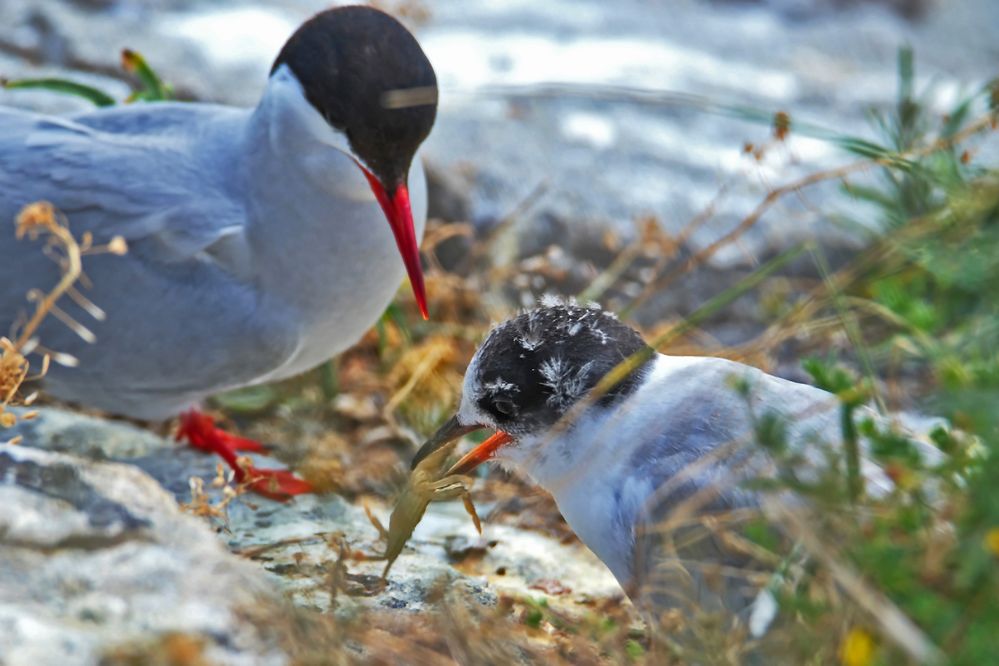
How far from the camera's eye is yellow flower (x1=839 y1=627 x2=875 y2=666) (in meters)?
1.53

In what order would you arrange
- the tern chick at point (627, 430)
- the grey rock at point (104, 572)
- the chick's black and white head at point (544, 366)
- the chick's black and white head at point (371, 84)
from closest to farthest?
1. the grey rock at point (104, 572)
2. the tern chick at point (627, 430)
3. the chick's black and white head at point (544, 366)
4. the chick's black and white head at point (371, 84)

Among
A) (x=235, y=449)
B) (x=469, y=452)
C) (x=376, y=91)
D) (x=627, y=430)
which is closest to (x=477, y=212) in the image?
(x=235, y=449)

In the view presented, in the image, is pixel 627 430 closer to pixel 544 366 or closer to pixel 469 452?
pixel 544 366

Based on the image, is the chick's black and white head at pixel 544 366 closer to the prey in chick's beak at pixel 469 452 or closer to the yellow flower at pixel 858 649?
the prey in chick's beak at pixel 469 452

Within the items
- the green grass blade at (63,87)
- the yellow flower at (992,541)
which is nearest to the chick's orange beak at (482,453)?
the yellow flower at (992,541)

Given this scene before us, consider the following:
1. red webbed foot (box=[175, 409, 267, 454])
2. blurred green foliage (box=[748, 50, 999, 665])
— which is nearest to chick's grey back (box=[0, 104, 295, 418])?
red webbed foot (box=[175, 409, 267, 454])

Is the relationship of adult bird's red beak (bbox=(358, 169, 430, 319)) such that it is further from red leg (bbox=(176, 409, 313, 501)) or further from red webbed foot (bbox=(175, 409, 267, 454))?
red webbed foot (bbox=(175, 409, 267, 454))

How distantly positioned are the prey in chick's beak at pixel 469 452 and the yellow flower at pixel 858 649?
39.2 inches

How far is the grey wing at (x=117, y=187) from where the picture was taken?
9.86 feet

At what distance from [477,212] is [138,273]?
1.59 metres

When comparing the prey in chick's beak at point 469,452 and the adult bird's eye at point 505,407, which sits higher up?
the adult bird's eye at point 505,407

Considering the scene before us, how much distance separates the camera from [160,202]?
10.1ft

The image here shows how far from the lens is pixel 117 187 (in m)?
3.04

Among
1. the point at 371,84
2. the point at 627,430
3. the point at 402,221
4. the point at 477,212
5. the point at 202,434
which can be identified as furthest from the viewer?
the point at 477,212
